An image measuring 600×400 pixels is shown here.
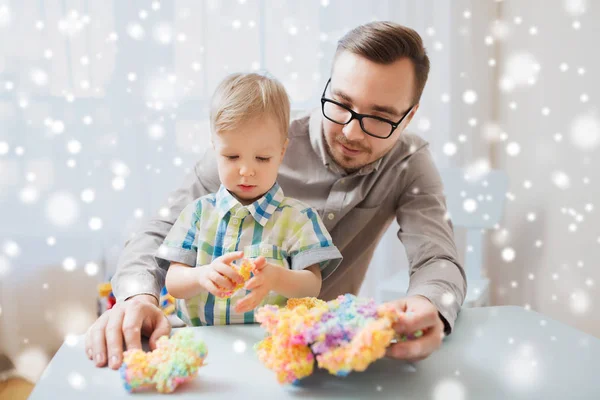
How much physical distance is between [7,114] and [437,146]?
6.60ft

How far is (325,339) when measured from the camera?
2.48 feet

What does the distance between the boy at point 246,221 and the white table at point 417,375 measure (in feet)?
0.34

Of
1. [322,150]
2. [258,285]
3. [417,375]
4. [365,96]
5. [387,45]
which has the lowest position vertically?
[417,375]

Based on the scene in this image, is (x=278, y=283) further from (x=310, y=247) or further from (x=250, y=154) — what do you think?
(x=250, y=154)

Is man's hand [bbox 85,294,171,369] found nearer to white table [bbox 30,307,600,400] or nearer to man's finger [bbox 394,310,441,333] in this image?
white table [bbox 30,307,600,400]

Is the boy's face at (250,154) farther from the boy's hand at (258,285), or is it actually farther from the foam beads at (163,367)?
the foam beads at (163,367)

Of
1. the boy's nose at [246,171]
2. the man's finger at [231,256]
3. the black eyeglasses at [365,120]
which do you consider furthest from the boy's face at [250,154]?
the black eyeglasses at [365,120]

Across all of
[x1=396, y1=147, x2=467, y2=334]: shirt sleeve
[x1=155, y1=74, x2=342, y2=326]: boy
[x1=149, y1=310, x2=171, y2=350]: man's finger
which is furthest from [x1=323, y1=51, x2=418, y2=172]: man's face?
[x1=149, y1=310, x2=171, y2=350]: man's finger

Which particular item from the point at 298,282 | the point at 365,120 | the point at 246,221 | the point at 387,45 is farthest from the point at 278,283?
the point at 387,45

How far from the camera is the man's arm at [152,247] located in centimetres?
109

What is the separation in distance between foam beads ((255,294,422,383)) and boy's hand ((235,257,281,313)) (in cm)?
Answer: 6

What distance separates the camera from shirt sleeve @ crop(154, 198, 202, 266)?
1.06 m

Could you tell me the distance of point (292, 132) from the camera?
1.54 m

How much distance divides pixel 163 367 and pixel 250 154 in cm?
42
